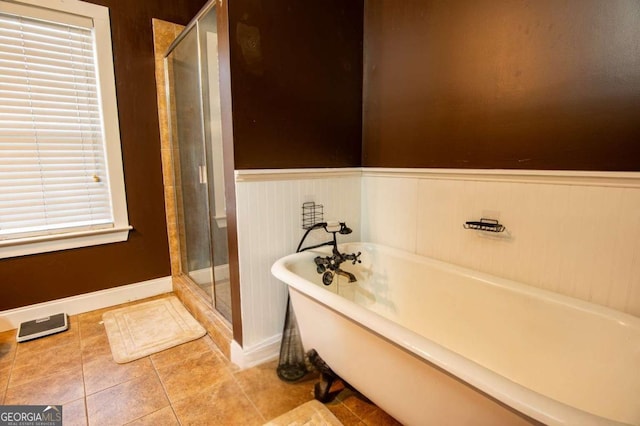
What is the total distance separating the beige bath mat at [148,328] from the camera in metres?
1.93

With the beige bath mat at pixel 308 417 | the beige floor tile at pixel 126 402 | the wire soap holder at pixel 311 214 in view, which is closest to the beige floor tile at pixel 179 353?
the beige floor tile at pixel 126 402

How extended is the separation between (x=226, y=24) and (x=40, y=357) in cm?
221

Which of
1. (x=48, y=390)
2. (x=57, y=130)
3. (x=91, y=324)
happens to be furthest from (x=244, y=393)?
(x=57, y=130)

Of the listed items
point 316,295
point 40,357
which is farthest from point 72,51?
point 316,295

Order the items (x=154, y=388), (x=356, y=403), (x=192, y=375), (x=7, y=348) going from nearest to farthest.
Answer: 1. (x=356, y=403)
2. (x=154, y=388)
3. (x=192, y=375)
4. (x=7, y=348)

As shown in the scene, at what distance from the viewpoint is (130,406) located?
1474 millimetres

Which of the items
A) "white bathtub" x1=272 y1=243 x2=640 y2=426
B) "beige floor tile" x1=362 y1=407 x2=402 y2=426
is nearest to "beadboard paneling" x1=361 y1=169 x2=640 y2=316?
"white bathtub" x1=272 y1=243 x2=640 y2=426

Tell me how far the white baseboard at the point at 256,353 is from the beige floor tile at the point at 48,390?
2.48 ft

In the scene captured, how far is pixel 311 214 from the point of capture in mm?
1950

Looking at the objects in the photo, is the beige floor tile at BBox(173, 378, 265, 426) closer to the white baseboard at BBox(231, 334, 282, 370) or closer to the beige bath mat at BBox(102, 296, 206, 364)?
the white baseboard at BBox(231, 334, 282, 370)

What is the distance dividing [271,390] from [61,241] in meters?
1.92

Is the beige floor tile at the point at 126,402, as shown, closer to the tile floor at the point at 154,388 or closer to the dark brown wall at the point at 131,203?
the tile floor at the point at 154,388

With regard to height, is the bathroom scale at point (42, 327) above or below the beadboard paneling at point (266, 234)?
below

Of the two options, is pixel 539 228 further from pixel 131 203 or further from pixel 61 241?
pixel 61 241
